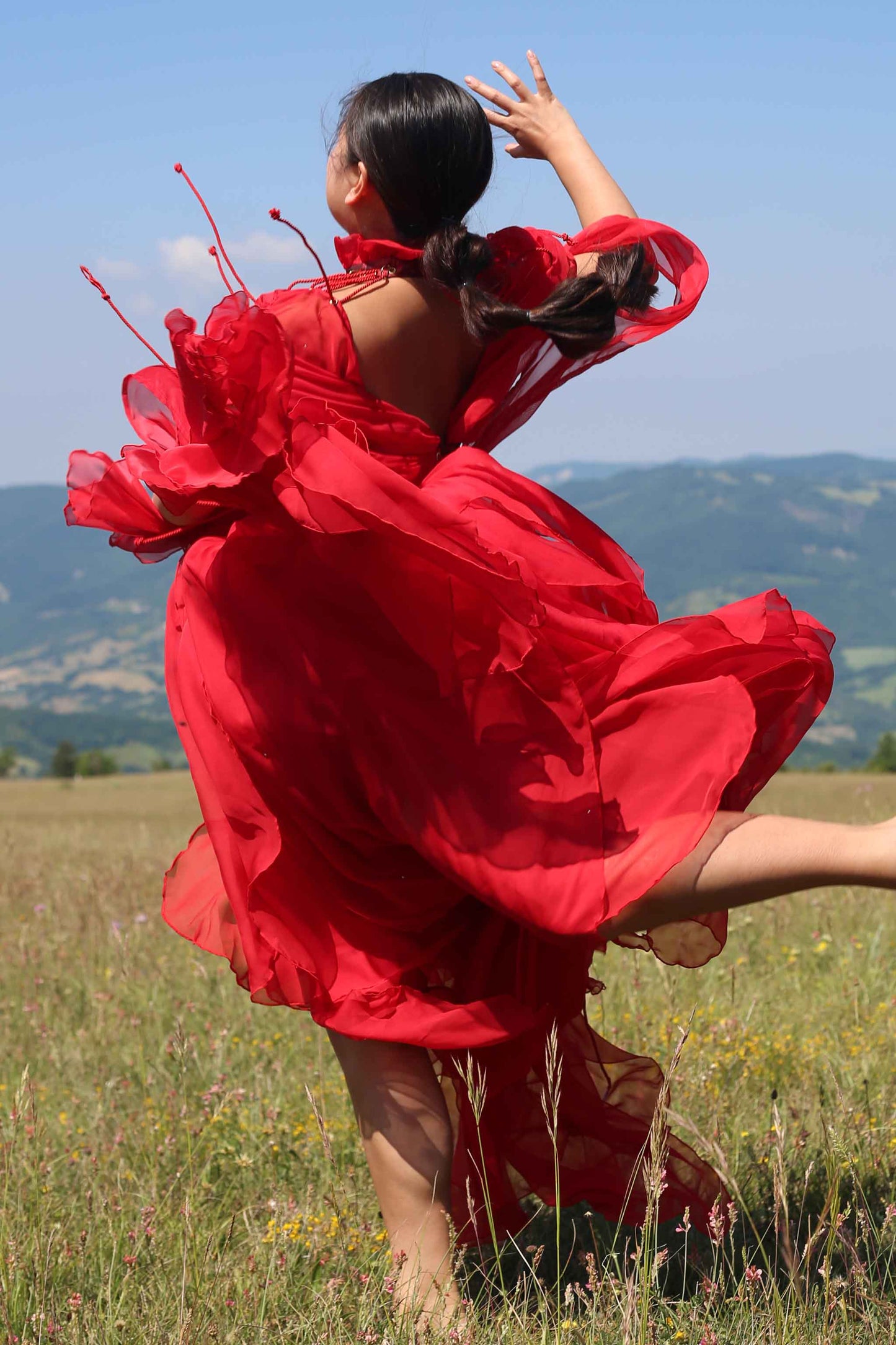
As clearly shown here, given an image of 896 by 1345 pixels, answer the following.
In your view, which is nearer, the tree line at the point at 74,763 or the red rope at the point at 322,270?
the red rope at the point at 322,270

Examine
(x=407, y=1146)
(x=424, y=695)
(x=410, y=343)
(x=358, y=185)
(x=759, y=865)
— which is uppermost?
(x=358, y=185)

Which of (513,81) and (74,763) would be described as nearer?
(513,81)

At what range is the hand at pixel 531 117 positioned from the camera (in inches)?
115

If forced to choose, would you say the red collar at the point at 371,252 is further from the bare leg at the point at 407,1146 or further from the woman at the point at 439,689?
the bare leg at the point at 407,1146

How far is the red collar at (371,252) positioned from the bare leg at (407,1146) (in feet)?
5.18

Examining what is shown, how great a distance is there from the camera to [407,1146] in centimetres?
249

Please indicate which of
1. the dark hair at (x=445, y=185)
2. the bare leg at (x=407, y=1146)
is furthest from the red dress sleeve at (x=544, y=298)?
the bare leg at (x=407, y=1146)

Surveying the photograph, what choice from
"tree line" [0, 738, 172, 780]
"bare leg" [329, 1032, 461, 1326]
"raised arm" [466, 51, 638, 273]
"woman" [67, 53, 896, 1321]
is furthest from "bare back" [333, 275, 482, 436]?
"tree line" [0, 738, 172, 780]

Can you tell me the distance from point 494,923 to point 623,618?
27.5 inches

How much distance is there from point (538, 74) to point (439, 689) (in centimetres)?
162

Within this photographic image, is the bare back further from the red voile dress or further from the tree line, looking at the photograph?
the tree line

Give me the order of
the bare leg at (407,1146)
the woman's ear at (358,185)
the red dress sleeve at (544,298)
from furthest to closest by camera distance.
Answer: the red dress sleeve at (544,298), the woman's ear at (358,185), the bare leg at (407,1146)

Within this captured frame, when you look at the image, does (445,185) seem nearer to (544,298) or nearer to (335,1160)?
(544,298)

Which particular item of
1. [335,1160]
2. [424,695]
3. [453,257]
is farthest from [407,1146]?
[453,257]
